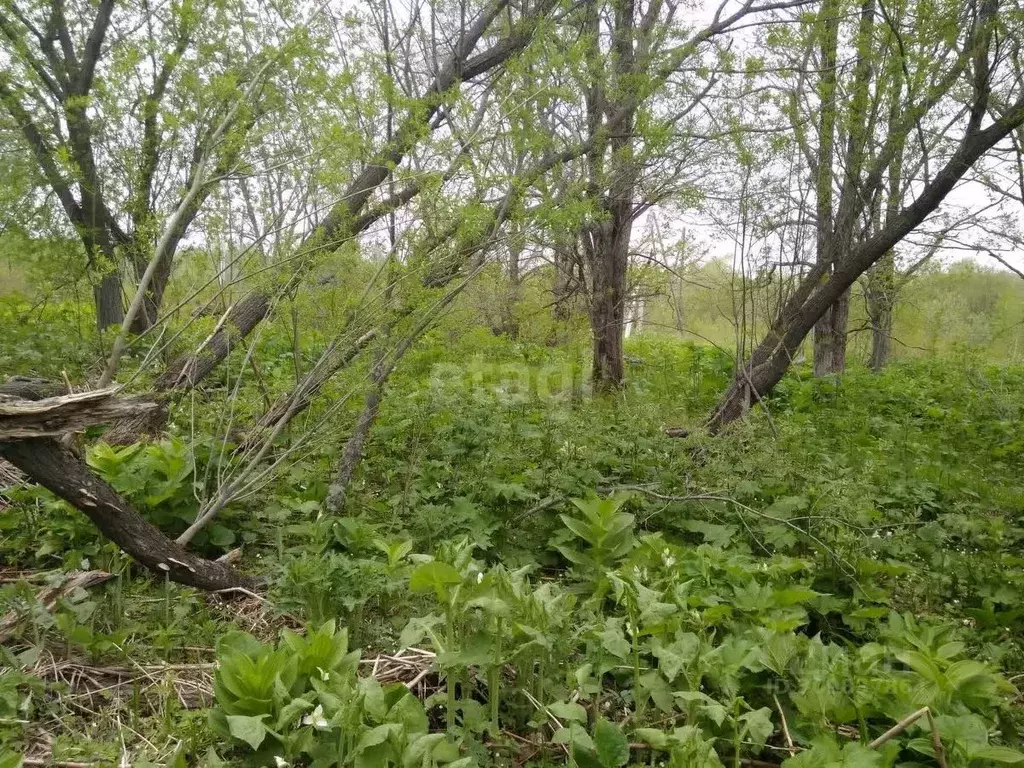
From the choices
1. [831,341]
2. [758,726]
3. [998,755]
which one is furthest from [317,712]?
[831,341]

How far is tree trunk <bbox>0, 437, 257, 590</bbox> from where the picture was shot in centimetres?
225

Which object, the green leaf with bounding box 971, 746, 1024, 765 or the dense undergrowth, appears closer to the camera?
the green leaf with bounding box 971, 746, 1024, 765

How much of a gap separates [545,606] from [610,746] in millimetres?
399

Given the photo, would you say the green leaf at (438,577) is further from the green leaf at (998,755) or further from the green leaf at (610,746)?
the green leaf at (998,755)

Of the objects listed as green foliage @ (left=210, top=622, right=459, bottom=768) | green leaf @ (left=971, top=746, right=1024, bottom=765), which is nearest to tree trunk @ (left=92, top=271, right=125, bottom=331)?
green foliage @ (left=210, top=622, right=459, bottom=768)

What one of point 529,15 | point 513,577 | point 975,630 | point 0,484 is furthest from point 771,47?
point 0,484

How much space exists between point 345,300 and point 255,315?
4.18 feet

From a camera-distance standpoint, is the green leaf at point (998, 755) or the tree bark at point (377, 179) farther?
the tree bark at point (377, 179)

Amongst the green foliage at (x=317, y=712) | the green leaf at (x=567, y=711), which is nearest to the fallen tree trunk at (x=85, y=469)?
the green foliage at (x=317, y=712)

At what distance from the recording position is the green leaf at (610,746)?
5.22ft

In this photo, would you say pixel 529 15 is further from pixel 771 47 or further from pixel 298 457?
pixel 298 457

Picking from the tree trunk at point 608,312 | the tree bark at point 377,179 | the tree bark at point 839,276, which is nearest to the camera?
the tree bark at point 377,179

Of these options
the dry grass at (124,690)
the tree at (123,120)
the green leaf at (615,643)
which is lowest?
the dry grass at (124,690)

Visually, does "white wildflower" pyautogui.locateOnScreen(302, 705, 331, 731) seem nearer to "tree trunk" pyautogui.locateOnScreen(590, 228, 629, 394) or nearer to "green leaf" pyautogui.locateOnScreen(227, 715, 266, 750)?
"green leaf" pyautogui.locateOnScreen(227, 715, 266, 750)
